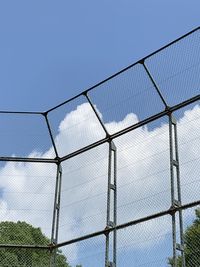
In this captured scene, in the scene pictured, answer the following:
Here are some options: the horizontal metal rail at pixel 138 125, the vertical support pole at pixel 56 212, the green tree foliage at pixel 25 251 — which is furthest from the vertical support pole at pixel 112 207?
the vertical support pole at pixel 56 212

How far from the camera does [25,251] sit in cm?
831

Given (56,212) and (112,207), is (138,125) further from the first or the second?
(56,212)

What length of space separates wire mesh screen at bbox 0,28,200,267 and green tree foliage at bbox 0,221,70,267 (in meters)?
0.02

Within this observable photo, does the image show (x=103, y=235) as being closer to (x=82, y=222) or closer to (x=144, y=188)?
(x=82, y=222)

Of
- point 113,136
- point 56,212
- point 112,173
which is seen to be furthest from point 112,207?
point 56,212

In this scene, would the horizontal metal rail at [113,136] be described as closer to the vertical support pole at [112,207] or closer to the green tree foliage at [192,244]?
the vertical support pole at [112,207]

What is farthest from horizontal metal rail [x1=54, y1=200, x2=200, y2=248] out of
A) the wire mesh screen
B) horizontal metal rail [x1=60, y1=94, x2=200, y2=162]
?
horizontal metal rail [x1=60, y1=94, x2=200, y2=162]

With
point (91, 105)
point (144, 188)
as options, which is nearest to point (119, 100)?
point (91, 105)

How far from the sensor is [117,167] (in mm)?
7789

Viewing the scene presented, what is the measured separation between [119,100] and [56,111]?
1.59 m

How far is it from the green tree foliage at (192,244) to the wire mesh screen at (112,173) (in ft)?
0.04

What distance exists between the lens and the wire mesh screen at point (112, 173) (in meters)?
6.69

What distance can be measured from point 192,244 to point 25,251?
118 inches

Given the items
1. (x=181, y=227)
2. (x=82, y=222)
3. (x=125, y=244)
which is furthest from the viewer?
(x=82, y=222)
